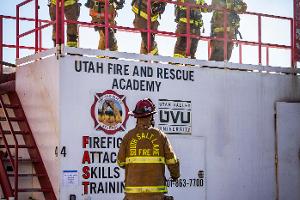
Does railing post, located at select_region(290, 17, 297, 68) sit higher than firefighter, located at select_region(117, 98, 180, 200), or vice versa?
railing post, located at select_region(290, 17, 297, 68)

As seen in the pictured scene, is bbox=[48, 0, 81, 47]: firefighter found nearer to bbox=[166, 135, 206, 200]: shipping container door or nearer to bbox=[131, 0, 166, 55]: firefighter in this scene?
bbox=[131, 0, 166, 55]: firefighter

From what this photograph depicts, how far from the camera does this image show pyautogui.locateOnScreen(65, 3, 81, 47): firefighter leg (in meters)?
11.8

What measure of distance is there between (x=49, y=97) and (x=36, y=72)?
80cm

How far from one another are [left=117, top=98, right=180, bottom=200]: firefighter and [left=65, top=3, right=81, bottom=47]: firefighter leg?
4474mm

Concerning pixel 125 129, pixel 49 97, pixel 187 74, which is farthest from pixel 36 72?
pixel 187 74

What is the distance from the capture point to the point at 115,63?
1100cm

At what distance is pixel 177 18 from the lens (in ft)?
41.6

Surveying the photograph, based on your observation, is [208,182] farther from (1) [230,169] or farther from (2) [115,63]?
(2) [115,63]

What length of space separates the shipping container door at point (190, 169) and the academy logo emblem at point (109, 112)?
99 centimetres

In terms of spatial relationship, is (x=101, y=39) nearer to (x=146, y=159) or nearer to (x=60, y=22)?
(x=60, y=22)

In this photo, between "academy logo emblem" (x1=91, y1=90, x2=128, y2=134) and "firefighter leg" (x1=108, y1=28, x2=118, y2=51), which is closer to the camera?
"academy logo emblem" (x1=91, y1=90, x2=128, y2=134)

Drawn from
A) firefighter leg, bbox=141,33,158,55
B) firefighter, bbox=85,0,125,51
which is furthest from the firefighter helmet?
firefighter leg, bbox=141,33,158,55

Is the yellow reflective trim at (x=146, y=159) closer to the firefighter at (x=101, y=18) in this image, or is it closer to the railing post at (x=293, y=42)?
the firefighter at (x=101, y=18)

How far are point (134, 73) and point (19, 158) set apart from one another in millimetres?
2472
